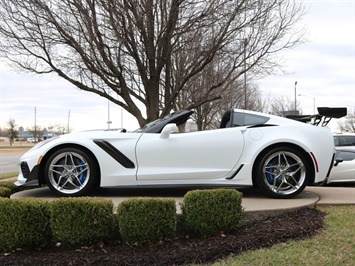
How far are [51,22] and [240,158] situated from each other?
5.38 m

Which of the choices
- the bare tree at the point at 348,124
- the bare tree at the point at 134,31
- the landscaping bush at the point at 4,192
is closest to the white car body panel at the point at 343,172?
the bare tree at the point at 134,31

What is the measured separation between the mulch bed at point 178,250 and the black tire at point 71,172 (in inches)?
45.7

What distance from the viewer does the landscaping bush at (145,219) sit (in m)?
3.55

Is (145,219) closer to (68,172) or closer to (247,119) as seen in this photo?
(68,172)

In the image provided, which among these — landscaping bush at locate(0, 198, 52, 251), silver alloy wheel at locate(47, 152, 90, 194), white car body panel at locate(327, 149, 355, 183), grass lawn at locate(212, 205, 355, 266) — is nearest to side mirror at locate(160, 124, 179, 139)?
silver alloy wheel at locate(47, 152, 90, 194)

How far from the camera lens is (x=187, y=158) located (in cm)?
468

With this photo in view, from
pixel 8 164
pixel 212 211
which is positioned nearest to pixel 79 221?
pixel 212 211

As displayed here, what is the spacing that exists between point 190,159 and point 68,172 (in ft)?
5.31

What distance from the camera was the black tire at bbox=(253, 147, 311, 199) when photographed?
470 centimetres

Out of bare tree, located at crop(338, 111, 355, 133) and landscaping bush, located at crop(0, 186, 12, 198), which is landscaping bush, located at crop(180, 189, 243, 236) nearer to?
landscaping bush, located at crop(0, 186, 12, 198)

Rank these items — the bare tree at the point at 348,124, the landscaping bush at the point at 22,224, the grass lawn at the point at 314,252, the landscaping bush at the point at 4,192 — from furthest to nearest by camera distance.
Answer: the bare tree at the point at 348,124 < the landscaping bush at the point at 4,192 < the landscaping bush at the point at 22,224 < the grass lawn at the point at 314,252

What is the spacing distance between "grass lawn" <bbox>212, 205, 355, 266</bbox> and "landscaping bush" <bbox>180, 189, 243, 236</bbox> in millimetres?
461

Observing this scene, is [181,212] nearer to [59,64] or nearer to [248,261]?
[248,261]

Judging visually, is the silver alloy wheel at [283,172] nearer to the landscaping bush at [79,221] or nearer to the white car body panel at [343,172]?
the landscaping bush at [79,221]
